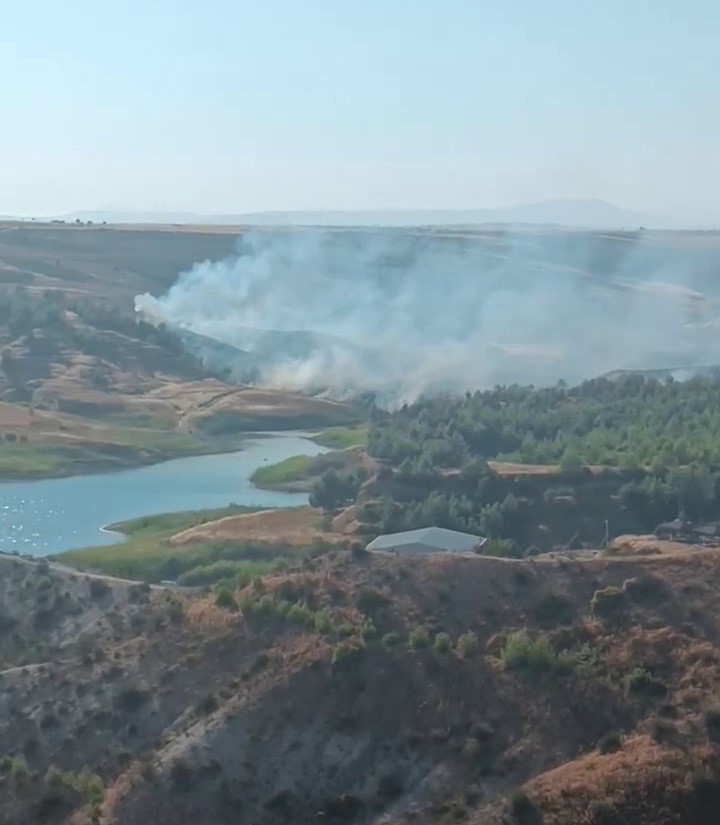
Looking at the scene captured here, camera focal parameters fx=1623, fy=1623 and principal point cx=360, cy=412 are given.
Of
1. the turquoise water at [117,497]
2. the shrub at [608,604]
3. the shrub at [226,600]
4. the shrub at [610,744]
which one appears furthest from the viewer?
the turquoise water at [117,497]

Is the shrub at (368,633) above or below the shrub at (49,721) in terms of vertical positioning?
above

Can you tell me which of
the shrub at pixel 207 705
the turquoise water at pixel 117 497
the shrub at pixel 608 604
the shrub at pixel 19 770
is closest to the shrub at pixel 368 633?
the shrub at pixel 207 705

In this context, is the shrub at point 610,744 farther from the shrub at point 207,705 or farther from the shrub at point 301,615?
the shrub at point 207,705

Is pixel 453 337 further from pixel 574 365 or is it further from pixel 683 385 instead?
pixel 683 385

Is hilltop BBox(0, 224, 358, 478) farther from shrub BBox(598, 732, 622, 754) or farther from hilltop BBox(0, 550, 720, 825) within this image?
shrub BBox(598, 732, 622, 754)

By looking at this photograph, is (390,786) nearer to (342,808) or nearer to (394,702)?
(342,808)

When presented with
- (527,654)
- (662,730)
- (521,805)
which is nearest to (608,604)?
(527,654)

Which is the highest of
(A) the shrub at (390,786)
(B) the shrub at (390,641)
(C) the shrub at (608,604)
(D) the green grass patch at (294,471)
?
(C) the shrub at (608,604)

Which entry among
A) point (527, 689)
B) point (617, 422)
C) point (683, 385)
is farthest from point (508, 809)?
point (683, 385)
